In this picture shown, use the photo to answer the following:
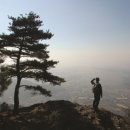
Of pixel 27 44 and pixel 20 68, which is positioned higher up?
pixel 27 44

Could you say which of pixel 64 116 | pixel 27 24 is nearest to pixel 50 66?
pixel 27 24

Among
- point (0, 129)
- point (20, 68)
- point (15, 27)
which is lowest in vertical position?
point (0, 129)

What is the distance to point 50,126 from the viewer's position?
17625mm

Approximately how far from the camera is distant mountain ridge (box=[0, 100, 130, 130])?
1759 centimetres

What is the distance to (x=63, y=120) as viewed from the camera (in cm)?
1811

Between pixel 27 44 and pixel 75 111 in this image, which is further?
pixel 27 44

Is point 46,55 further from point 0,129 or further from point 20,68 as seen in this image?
point 0,129

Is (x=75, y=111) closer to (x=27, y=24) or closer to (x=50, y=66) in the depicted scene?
(x=50, y=66)

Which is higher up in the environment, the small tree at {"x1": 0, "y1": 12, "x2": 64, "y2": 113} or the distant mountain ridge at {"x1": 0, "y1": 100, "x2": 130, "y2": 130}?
the small tree at {"x1": 0, "y1": 12, "x2": 64, "y2": 113}

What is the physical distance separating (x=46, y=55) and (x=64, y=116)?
7599 mm

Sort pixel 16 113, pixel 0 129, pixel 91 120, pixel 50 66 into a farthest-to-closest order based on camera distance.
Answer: pixel 50 66, pixel 16 113, pixel 91 120, pixel 0 129

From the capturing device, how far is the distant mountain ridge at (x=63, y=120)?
17594mm

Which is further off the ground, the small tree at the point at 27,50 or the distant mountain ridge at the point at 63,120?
the small tree at the point at 27,50

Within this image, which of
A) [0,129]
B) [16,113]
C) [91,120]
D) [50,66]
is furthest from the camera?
[50,66]
